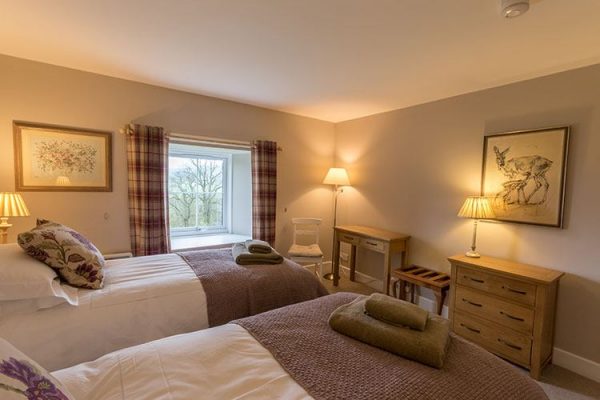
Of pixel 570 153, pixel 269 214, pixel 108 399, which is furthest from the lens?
pixel 269 214

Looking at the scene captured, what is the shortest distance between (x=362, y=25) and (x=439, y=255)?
2410 millimetres

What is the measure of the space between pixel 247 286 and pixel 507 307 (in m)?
1.97

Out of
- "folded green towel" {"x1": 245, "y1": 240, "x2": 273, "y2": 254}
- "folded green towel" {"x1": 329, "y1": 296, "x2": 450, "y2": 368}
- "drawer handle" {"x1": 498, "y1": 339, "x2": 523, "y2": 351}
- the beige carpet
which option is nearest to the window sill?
"folded green towel" {"x1": 245, "y1": 240, "x2": 273, "y2": 254}

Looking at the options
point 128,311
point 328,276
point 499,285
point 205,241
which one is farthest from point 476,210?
point 205,241

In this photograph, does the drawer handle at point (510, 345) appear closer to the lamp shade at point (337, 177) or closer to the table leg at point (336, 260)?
the table leg at point (336, 260)

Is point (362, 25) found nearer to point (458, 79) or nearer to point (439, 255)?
point (458, 79)

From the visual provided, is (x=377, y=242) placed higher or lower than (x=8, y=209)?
lower

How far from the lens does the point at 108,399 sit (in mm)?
848

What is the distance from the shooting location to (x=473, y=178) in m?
2.73

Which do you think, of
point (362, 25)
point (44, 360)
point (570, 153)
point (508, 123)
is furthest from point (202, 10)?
point (570, 153)

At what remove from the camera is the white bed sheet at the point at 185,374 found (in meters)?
0.88

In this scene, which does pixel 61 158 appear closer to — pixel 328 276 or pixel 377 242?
pixel 377 242

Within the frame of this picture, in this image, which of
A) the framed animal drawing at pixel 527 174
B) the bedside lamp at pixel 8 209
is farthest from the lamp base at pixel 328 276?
the bedside lamp at pixel 8 209

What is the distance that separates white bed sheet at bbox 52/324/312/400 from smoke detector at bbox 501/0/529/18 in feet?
6.33
